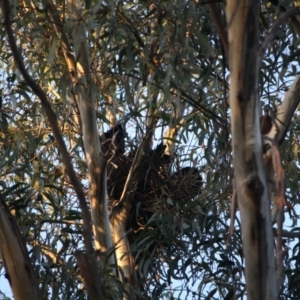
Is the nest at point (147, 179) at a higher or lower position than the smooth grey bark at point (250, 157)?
higher

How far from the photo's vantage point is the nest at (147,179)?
3623mm

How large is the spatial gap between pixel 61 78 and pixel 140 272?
91 centimetres

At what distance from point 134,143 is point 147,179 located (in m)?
0.20

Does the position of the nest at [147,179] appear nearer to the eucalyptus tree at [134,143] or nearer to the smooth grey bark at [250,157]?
the eucalyptus tree at [134,143]

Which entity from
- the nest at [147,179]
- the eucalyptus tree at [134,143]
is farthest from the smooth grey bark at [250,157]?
the nest at [147,179]

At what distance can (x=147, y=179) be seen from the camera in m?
3.86

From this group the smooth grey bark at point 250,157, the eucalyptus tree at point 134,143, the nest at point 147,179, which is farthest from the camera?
the nest at point 147,179

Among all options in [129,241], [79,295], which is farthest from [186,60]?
[129,241]

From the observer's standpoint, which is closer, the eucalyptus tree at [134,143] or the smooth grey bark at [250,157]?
the smooth grey bark at [250,157]

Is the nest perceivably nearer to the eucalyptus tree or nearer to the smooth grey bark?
the eucalyptus tree

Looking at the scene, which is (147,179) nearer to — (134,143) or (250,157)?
(134,143)

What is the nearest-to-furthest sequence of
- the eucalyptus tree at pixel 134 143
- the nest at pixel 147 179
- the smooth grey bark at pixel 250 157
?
1. the smooth grey bark at pixel 250 157
2. the eucalyptus tree at pixel 134 143
3. the nest at pixel 147 179

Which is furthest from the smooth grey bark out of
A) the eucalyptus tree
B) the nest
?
the nest

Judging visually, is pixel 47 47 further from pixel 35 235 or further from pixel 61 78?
pixel 35 235
